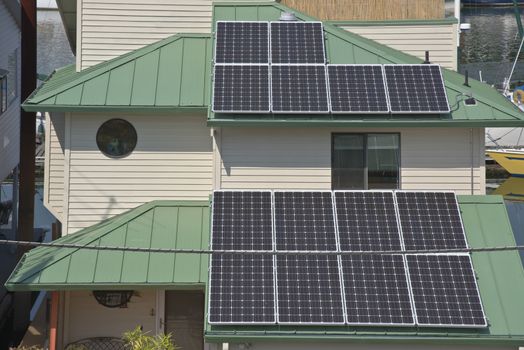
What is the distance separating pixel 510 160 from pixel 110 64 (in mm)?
33760

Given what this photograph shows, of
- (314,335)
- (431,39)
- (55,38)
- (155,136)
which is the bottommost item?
(314,335)

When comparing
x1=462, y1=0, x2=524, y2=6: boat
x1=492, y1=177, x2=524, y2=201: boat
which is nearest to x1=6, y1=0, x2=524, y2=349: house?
x1=492, y1=177, x2=524, y2=201: boat

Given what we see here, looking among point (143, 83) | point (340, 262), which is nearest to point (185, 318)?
point (340, 262)

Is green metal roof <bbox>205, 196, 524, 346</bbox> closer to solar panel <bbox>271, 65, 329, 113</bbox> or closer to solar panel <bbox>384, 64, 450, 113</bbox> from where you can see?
solar panel <bbox>384, 64, 450, 113</bbox>

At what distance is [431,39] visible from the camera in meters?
18.8

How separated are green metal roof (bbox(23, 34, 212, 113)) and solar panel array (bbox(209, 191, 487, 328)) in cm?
275

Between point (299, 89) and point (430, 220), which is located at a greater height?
point (299, 89)

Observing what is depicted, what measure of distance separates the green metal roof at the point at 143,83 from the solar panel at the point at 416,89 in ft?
12.3

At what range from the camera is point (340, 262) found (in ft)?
49.0

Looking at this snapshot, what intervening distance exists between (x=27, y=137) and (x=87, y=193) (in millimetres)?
2942

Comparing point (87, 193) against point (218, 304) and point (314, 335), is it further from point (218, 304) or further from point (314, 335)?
point (314, 335)

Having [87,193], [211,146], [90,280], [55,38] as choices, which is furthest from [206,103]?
[55,38]

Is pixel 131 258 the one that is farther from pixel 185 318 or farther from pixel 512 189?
pixel 512 189

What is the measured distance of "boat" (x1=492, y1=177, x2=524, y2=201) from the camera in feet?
135
